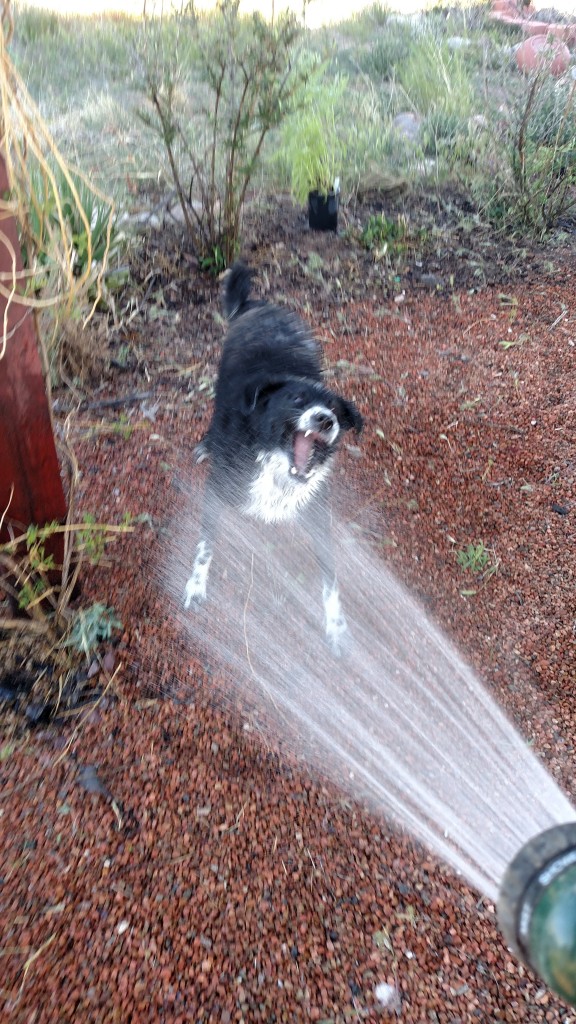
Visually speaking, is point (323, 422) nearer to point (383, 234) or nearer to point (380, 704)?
point (380, 704)

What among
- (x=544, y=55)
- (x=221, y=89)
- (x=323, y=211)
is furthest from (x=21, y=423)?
(x=544, y=55)

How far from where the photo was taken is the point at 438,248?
5.09 m

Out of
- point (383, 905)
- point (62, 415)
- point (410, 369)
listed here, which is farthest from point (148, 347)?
point (383, 905)

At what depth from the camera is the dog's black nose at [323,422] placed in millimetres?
2375

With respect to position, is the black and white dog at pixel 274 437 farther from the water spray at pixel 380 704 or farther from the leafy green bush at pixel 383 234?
the leafy green bush at pixel 383 234

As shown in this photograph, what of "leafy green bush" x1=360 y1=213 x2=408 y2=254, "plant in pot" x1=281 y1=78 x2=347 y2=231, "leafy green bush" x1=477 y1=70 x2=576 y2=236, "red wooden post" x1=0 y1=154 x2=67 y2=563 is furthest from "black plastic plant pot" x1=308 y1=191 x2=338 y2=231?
"red wooden post" x1=0 y1=154 x2=67 y2=563

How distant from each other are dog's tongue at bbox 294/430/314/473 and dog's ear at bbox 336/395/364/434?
0.18 m

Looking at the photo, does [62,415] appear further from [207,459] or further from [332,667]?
[332,667]

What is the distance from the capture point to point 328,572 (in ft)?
9.12

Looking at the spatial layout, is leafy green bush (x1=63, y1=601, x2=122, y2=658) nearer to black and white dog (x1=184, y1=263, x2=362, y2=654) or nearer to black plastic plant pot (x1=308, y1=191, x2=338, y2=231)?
black and white dog (x1=184, y1=263, x2=362, y2=654)

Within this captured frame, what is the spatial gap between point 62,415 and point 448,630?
2158mm

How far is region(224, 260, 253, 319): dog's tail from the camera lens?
3396 millimetres

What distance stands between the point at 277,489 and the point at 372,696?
→ 80 centimetres

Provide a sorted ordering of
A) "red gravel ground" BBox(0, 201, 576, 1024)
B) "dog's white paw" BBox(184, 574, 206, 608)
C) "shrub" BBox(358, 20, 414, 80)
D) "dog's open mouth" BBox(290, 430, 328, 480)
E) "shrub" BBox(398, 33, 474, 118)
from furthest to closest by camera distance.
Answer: "shrub" BBox(358, 20, 414, 80) < "shrub" BBox(398, 33, 474, 118) < "dog's white paw" BBox(184, 574, 206, 608) < "dog's open mouth" BBox(290, 430, 328, 480) < "red gravel ground" BBox(0, 201, 576, 1024)
